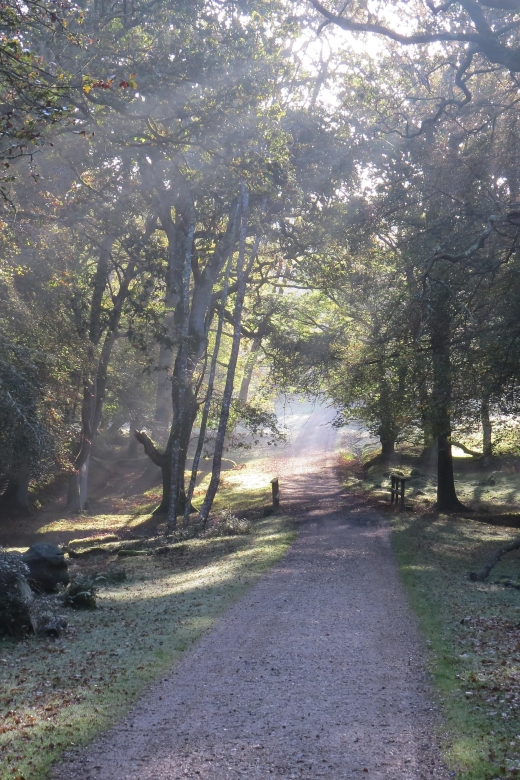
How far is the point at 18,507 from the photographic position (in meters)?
31.6

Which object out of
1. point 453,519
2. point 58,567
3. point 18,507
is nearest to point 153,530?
point 18,507

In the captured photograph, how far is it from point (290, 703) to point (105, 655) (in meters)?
3.02

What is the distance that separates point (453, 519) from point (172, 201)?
48.7 ft

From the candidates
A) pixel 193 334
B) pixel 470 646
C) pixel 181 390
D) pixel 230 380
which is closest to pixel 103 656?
pixel 470 646

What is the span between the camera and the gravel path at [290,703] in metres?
5.99

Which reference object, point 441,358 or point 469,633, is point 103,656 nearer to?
point 469,633

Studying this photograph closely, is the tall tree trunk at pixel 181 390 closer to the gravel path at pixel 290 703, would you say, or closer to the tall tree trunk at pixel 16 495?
the tall tree trunk at pixel 16 495

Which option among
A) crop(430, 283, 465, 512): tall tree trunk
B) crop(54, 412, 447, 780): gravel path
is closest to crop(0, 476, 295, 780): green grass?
crop(54, 412, 447, 780): gravel path

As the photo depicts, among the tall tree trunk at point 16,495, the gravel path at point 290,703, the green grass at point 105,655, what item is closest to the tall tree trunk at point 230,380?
the green grass at point 105,655

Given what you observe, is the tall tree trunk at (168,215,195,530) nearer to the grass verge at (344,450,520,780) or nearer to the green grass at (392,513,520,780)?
the grass verge at (344,450,520,780)

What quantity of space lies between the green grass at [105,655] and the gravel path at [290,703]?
0.28 m

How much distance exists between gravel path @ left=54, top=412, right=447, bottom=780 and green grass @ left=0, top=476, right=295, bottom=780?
28cm

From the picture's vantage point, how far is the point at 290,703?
24.2 feet

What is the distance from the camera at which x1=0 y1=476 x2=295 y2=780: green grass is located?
6.48 metres
